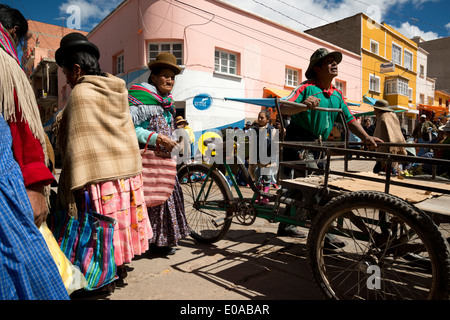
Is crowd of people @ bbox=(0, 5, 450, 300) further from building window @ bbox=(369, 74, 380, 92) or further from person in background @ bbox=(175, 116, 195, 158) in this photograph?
building window @ bbox=(369, 74, 380, 92)

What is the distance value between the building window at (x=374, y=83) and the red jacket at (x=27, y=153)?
23.6 metres

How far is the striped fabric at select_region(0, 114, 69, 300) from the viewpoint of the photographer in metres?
1.18

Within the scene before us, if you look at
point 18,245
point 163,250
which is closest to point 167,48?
point 163,250

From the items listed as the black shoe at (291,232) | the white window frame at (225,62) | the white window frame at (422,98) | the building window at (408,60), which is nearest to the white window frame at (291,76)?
the white window frame at (225,62)

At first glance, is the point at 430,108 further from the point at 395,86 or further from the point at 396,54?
the point at 395,86

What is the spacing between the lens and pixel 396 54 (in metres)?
24.4

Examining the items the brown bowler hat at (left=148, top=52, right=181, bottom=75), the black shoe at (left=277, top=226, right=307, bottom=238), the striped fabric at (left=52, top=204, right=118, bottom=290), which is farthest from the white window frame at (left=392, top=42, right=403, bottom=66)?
the striped fabric at (left=52, top=204, right=118, bottom=290)

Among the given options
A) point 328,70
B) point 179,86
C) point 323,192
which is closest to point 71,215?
point 323,192

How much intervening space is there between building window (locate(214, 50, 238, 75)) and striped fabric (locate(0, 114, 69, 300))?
12.1 m

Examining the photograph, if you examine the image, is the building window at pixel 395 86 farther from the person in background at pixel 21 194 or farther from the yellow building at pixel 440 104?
the person in background at pixel 21 194

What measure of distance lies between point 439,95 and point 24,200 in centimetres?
4145
